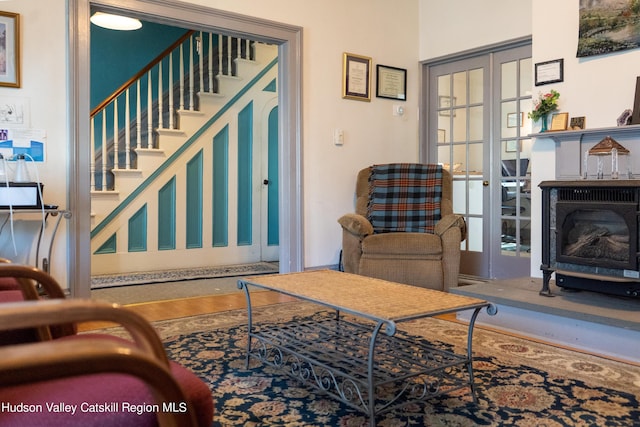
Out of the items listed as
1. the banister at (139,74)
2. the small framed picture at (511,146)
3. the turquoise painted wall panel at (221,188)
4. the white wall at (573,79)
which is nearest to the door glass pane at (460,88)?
the small framed picture at (511,146)

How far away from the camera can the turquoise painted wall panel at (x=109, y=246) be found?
4953 mm

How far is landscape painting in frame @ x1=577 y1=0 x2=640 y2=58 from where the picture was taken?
9.98ft

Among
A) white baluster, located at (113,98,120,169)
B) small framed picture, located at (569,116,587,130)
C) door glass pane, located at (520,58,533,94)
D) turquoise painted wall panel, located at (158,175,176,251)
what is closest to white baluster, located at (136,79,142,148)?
white baluster, located at (113,98,120,169)

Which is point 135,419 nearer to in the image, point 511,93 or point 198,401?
point 198,401

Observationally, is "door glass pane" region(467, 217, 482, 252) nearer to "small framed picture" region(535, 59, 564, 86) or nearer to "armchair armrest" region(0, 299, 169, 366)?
"small framed picture" region(535, 59, 564, 86)

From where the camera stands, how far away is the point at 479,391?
1.96 m

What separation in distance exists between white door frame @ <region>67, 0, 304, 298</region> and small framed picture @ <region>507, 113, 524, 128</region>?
174cm

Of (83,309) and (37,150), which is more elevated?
(37,150)

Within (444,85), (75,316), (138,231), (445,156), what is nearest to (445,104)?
(444,85)

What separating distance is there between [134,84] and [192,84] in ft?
1.90

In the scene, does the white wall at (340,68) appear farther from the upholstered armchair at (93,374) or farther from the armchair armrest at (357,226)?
the upholstered armchair at (93,374)

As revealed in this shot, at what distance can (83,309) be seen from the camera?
2.37 ft

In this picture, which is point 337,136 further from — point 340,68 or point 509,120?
point 509,120

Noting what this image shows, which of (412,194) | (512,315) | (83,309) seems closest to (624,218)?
(512,315)
